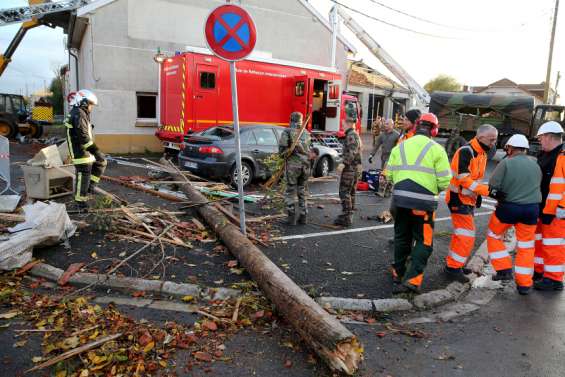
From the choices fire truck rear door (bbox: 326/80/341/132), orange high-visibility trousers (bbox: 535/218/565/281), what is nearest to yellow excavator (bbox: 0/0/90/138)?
fire truck rear door (bbox: 326/80/341/132)

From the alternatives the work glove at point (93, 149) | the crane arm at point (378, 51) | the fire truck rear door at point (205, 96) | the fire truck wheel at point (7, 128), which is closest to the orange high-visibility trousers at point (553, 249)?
the work glove at point (93, 149)

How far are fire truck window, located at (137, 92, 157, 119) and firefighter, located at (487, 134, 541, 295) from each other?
45.6 ft

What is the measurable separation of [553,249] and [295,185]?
145 inches

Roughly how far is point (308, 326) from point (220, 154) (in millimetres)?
6444

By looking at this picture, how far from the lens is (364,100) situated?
2942 centimetres

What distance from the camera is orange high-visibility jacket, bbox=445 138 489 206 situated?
4.68 metres

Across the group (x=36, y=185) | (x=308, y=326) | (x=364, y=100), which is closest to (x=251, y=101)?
(x=36, y=185)

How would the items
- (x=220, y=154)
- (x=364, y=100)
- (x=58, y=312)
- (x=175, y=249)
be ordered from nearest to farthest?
(x=58, y=312), (x=175, y=249), (x=220, y=154), (x=364, y=100)

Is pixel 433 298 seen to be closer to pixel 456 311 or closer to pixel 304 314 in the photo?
pixel 456 311

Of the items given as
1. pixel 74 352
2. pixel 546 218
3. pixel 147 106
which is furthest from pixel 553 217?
pixel 147 106

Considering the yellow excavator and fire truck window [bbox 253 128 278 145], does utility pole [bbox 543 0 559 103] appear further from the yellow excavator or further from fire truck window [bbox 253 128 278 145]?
the yellow excavator

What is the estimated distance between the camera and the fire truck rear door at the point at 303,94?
14.0m

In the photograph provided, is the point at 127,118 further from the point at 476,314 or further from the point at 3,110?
the point at 476,314

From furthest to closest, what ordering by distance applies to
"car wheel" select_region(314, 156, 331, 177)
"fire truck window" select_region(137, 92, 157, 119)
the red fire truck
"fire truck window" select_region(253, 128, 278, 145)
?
1. "fire truck window" select_region(137, 92, 157, 119)
2. the red fire truck
3. "car wheel" select_region(314, 156, 331, 177)
4. "fire truck window" select_region(253, 128, 278, 145)
